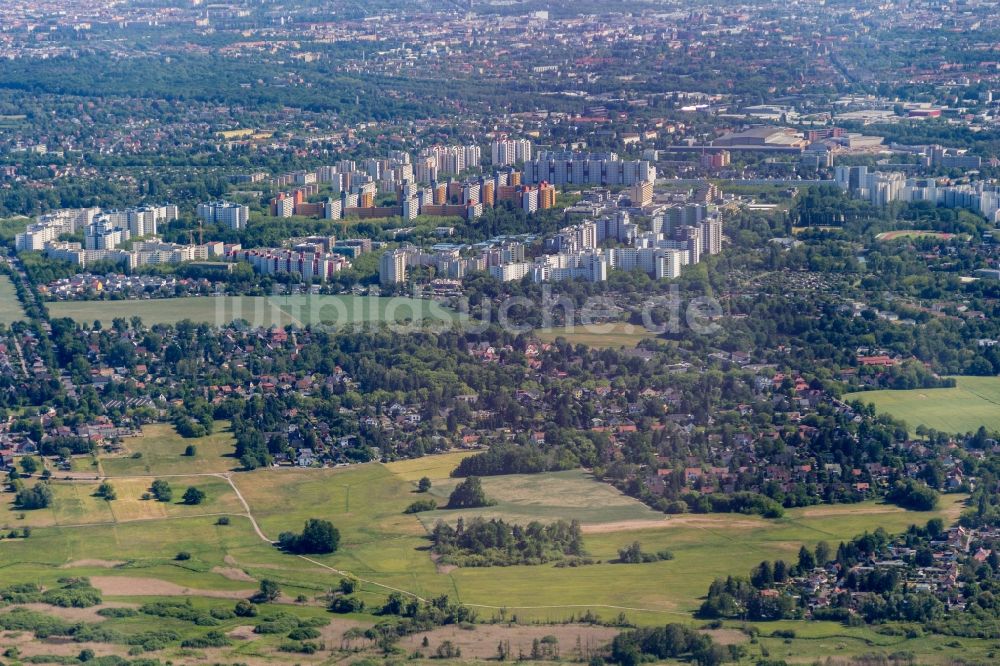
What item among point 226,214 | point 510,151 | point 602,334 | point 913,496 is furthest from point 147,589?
point 510,151

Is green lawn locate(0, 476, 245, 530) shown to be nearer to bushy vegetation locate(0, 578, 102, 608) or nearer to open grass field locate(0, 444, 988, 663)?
open grass field locate(0, 444, 988, 663)

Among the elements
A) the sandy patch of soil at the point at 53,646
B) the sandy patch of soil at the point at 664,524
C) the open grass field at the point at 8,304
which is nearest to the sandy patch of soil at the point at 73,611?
the sandy patch of soil at the point at 53,646

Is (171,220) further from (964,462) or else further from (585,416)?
(964,462)

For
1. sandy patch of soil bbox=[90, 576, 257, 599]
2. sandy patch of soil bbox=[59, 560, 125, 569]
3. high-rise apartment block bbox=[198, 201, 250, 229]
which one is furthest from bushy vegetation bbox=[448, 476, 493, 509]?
high-rise apartment block bbox=[198, 201, 250, 229]

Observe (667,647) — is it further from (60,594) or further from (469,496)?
(60,594)

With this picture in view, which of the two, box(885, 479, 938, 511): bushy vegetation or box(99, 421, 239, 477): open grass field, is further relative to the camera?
box(99, 421, 239, 477): open grass field
